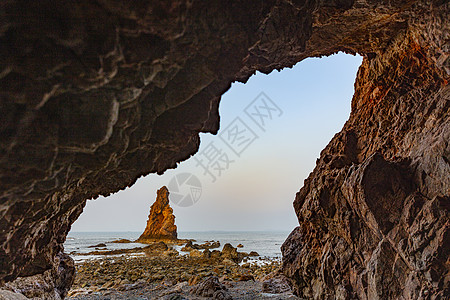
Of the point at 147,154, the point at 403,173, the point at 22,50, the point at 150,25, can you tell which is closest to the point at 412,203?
the point at 403,173

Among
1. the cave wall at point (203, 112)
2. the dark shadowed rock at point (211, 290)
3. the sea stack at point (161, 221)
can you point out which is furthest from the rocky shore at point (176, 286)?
the sea stack at point (161, 221)

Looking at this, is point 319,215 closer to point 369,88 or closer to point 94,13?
point 369,88

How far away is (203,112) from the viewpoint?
5090 mm

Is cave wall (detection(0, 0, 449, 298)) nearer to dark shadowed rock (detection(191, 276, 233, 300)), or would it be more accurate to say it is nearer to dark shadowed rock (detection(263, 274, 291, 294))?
dark shadowed rock (detection(263, 274, 291, 294))

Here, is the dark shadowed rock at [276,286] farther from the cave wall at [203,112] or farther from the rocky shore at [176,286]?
the cave wall at [203,112]

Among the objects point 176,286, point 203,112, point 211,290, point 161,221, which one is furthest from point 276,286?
point 161,221

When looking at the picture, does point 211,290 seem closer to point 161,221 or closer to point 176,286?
point 176,286

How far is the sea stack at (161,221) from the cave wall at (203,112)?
4971 cm

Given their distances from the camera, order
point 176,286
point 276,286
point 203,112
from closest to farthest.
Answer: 1. point 203,112
2. point 276,286
3. point 176,286

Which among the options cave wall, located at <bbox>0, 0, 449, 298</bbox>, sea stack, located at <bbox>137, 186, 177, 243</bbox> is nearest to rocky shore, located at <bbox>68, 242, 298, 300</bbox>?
cave wall, located at <bbox>0, 0, 449, 298</bbox>

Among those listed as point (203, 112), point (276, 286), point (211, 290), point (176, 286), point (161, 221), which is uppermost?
point (203, 112)

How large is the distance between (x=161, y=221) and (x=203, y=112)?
189 feet

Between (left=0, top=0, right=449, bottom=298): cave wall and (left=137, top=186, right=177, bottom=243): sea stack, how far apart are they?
1957 inches

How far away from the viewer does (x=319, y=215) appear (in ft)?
27.5
